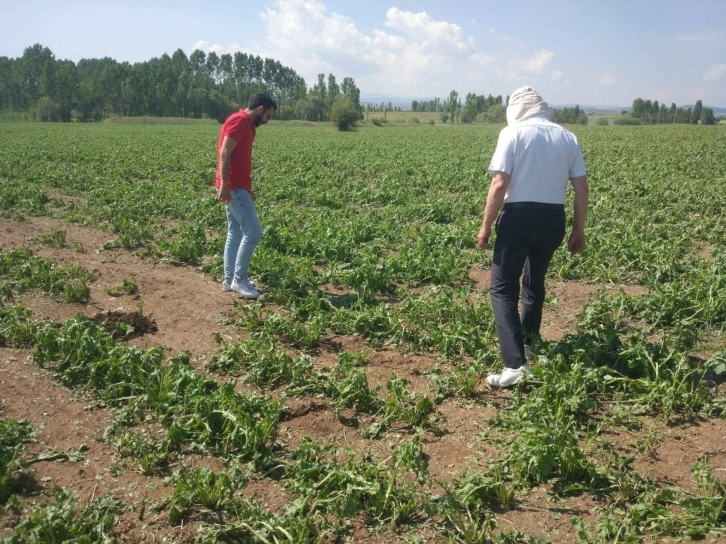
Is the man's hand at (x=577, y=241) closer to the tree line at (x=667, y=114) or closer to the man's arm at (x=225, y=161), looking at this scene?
the man's arm at (x=225, y=161)

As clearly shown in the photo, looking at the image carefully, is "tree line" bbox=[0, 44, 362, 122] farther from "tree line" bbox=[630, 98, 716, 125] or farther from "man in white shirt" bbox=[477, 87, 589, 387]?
"man in white shirt" bbox=[477, 87, 589, 387]

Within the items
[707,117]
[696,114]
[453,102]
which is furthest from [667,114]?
[453,102]

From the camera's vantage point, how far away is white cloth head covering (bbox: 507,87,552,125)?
13.2ft

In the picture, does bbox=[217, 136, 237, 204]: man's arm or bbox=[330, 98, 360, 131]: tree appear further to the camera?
bbox=[330, 98, 360, 131]: tree

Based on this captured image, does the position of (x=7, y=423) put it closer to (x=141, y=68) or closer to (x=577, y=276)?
(x=577, y=276)

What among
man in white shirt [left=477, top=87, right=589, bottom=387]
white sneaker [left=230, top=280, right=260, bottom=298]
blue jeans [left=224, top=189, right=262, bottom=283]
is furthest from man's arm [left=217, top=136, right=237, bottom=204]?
man in white shirt [left=477, top=87, right=589, bottom=387]

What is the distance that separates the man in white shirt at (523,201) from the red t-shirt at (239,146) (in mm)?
3146

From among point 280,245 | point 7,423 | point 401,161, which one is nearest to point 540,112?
point 7,423

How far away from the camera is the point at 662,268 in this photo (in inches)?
253

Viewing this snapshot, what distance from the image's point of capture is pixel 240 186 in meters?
6.21

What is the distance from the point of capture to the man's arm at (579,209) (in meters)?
4.02

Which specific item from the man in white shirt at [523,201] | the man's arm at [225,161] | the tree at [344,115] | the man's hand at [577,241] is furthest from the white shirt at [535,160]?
the tree at [344,115]

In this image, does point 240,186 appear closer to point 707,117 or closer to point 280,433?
point 280,433

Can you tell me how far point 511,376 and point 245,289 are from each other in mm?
3397
